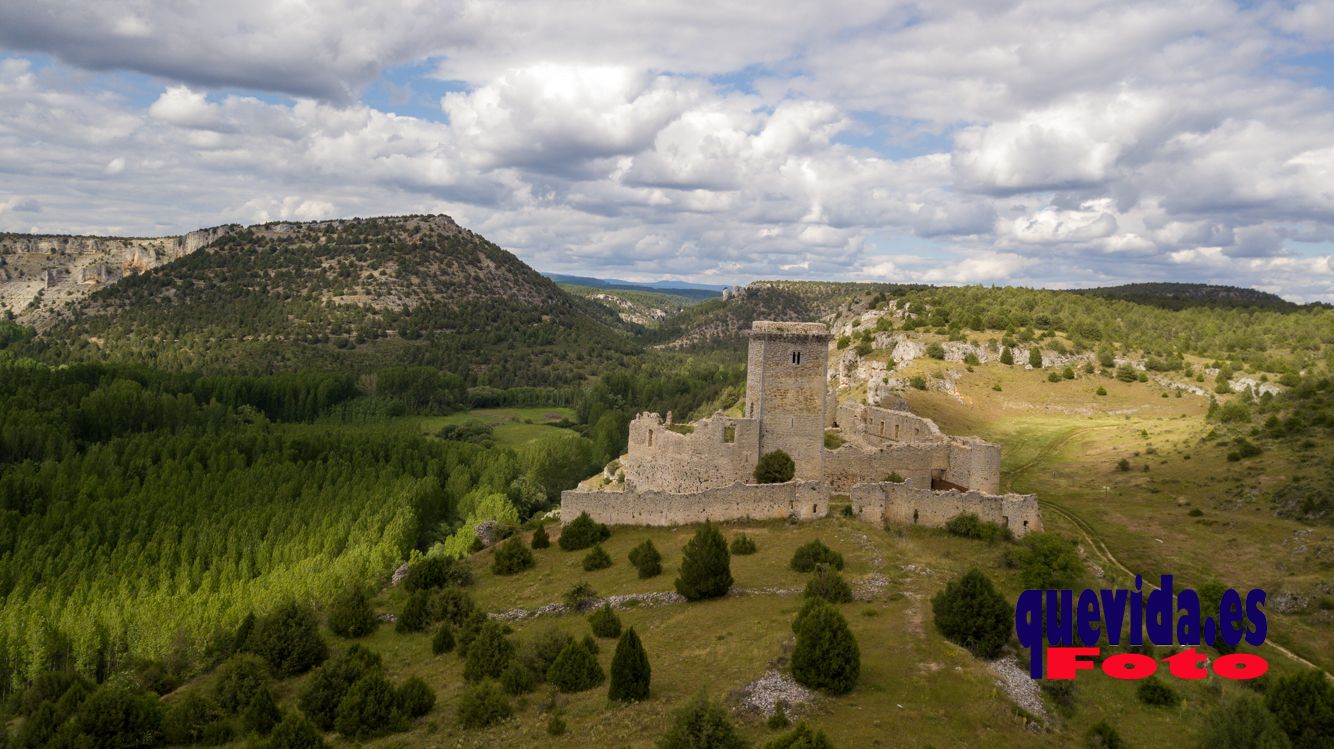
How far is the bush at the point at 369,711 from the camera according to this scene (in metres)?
26.4

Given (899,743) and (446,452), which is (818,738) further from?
(446,452)

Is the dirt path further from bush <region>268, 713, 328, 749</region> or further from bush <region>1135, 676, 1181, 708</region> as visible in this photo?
bush <region>268, 713, 328, 749</region>

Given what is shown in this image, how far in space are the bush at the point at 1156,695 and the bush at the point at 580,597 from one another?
21.0 metres

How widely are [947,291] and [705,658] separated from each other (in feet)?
470

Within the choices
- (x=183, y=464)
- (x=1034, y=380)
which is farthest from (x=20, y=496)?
(x=1034, y=380)

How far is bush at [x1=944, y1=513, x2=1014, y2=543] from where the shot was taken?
123ft

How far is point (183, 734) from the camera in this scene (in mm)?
29422

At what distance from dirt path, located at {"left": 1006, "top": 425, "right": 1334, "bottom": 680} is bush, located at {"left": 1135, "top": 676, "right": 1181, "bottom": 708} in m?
10.0

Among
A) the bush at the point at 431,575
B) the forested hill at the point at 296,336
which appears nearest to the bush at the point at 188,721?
the bush at the point at 431,575

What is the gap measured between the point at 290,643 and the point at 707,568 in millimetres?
19553

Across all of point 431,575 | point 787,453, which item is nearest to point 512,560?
point 431,575

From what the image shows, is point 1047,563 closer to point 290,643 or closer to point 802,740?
point 802,740

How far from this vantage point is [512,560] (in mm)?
44188

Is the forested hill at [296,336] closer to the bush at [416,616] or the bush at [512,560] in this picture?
the bush at [512,560]
